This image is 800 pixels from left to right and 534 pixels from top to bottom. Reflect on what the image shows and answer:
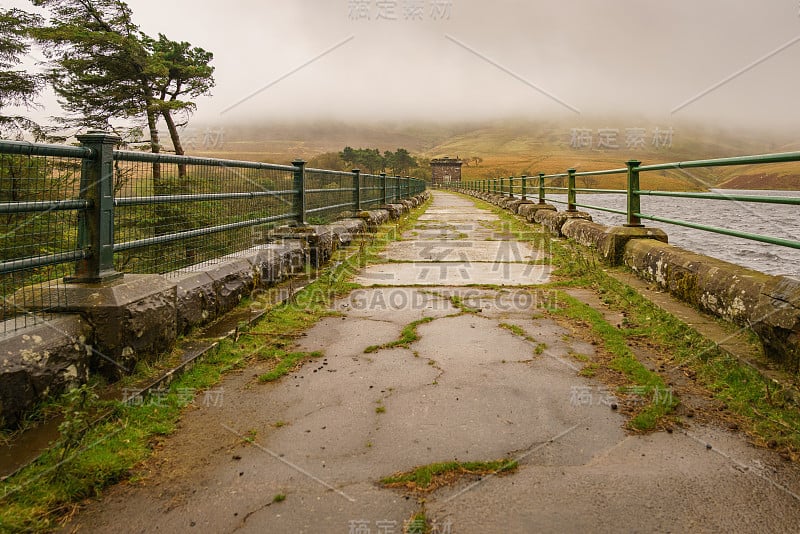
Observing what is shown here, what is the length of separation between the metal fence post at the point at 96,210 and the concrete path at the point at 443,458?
3.04 ft

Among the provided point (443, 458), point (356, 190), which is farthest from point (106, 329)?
point (356, 190)

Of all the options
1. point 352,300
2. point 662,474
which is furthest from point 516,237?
point 662,474

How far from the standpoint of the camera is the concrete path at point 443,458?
159 centimetres

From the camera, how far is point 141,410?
2.27m

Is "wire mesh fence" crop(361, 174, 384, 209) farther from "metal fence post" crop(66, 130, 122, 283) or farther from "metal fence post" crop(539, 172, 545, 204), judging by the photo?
"metal fence post" crop(66, 130, 122, 283)

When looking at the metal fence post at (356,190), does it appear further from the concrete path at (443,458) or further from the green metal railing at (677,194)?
the concrete path at (443,458)

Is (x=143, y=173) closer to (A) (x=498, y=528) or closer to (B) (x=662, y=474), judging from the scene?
(A) (x=498, y=528)

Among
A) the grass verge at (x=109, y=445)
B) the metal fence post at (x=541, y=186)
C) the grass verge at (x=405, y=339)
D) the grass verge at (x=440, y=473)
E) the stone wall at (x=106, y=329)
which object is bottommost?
the grass verge at (x=440, y=473)

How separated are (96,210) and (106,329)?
67cm

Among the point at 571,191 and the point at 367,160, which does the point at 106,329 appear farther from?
the point at 367,160

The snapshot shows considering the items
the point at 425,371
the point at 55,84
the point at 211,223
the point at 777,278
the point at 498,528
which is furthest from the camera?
the point at 55,84

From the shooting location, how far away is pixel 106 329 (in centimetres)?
240

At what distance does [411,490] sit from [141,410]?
4.47 ft

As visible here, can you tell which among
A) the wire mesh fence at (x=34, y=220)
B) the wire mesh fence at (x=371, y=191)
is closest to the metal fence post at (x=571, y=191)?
the wire mesh fence at (x=371, y=191)
